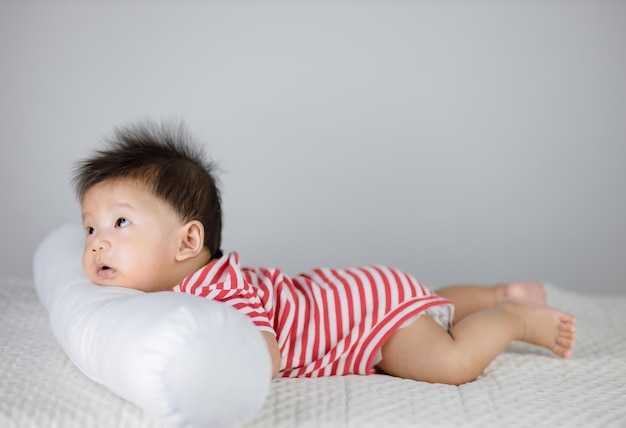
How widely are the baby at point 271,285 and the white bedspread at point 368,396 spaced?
6 centimetres

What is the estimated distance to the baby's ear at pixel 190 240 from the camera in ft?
4.18

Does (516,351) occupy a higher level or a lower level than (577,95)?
lower

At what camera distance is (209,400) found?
2.63ft

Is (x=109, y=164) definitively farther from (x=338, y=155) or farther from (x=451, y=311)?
(x=338, y=155)

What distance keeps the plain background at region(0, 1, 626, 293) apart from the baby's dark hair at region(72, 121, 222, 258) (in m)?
1.26

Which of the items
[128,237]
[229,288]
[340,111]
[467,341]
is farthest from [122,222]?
[340,111]

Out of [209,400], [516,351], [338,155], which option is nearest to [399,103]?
[338,155]

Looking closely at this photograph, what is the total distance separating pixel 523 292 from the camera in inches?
63.3

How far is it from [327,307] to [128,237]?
365 millimetres

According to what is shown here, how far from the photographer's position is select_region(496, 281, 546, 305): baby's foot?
159cm

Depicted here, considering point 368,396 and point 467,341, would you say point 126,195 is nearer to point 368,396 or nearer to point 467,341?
point 368,396

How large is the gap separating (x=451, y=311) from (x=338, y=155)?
4.26ft

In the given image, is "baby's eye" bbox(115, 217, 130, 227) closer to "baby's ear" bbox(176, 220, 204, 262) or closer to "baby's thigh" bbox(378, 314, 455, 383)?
"baby's ear" bbox(176, 220, 204, 262)

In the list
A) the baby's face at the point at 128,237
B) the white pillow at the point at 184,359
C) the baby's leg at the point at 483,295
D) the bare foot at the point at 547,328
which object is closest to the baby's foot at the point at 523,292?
the baby's leg at the point at 483,295
